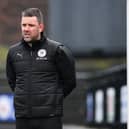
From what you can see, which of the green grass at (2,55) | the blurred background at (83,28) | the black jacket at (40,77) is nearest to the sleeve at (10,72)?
the black jacket at (40,77)

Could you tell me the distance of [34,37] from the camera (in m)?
6.21

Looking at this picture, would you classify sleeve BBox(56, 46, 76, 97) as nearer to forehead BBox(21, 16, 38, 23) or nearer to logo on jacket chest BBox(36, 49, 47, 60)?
logo on jacket chest BBox(36, 49, 47, 60)

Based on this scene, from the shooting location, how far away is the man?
20.3 feet

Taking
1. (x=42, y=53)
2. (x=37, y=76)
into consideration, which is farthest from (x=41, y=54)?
(x=37, y=76)

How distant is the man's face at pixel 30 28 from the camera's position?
618 cm

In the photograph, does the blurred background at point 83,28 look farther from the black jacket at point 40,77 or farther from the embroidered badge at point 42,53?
the embroidered badge at point 42,53

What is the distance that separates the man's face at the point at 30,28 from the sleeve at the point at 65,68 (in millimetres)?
271

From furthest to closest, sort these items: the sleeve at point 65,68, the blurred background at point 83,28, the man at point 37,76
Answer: the blurred background at point 83,28, the sleeve at point 65,68, the man at point 37,76

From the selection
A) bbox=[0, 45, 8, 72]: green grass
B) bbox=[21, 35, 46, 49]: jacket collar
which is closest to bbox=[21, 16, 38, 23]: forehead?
bbox=[21, 35, 46, 49]: jacket collar

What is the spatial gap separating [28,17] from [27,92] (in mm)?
566

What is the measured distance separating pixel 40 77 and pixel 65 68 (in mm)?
262

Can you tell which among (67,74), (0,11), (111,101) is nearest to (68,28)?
(0,11)

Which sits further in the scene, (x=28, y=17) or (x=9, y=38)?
(x=9, y=38)

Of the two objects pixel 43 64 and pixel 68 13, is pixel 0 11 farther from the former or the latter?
pixel 43 64
